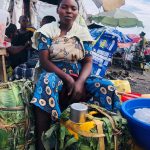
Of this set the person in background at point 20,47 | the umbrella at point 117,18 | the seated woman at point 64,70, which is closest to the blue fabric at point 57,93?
the seated woman at point 64,70

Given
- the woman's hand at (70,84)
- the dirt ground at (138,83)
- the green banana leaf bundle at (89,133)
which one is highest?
the woman's hand at (70,84)

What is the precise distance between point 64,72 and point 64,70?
84mm

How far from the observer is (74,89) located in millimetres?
1952

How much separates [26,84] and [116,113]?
2.24ft

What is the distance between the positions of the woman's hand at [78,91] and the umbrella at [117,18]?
35.2ft

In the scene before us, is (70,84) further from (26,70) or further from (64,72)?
(26,70)

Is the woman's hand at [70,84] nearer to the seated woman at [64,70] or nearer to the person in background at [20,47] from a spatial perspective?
the seated woman at [64,70]

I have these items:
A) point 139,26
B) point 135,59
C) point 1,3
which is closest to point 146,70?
point 135,59

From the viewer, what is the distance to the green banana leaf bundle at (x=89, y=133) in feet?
5.24

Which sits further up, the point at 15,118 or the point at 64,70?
the point at 64,70

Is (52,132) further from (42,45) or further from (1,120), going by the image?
(42,45)

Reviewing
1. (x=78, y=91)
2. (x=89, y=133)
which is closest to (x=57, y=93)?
(x=78, y=91)

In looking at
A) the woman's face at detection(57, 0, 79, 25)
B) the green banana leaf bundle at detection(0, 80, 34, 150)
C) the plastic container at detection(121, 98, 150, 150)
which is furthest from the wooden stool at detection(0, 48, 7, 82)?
the plastic container at detection(121, 98, 150, 150)

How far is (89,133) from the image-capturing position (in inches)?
62.2
